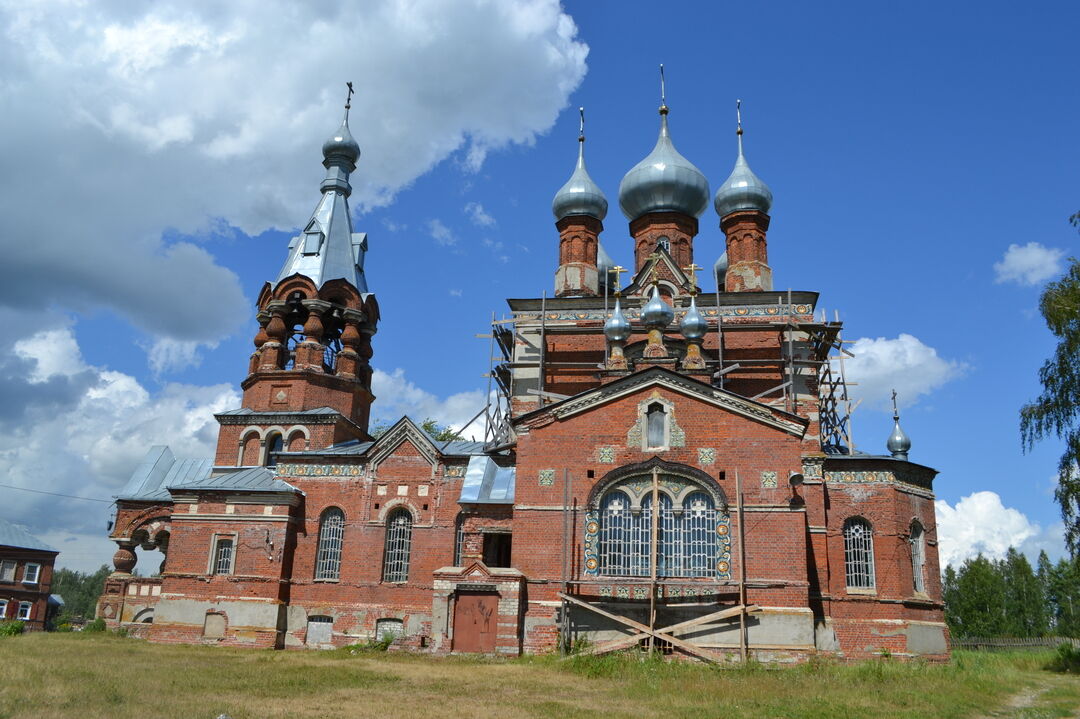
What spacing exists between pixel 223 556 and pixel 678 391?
13200 mm

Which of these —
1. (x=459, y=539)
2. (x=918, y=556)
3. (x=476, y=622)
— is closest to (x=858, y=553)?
(x=918, y=556)

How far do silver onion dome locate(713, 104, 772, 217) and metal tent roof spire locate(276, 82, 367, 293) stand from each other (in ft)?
41.6

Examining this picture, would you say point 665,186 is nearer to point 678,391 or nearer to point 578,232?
point 578,232

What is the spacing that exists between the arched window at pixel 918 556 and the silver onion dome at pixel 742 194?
1200cm

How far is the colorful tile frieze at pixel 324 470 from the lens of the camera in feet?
81.2

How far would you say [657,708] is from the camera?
1216cm

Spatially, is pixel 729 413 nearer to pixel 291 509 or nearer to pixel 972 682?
pixel 972 682

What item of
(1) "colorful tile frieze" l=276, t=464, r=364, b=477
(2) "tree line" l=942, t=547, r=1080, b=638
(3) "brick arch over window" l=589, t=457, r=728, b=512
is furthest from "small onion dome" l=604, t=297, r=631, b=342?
(2) "tree line" l=942, t=547, r=1080, b=638

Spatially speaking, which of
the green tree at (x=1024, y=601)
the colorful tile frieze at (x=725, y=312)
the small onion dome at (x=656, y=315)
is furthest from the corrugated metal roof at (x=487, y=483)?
the green tree at (x=1024, y=601)

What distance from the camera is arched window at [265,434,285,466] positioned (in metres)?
27.5

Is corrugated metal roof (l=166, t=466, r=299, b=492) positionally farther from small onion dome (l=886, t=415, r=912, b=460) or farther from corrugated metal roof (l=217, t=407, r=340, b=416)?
small onion dome (l=886, t=415, r=912, b=460)

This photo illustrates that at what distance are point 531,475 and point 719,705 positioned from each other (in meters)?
9.03

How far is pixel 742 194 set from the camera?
1173 inches

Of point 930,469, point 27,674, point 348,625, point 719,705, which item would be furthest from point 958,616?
point 27,674
